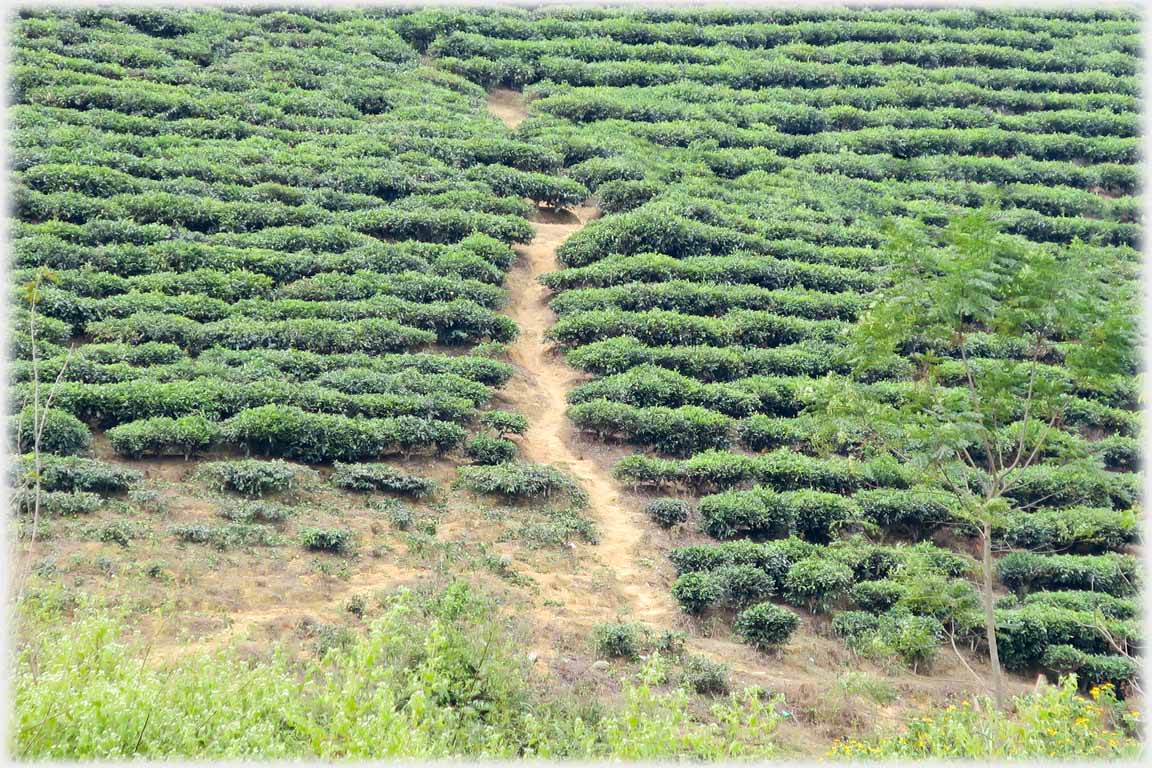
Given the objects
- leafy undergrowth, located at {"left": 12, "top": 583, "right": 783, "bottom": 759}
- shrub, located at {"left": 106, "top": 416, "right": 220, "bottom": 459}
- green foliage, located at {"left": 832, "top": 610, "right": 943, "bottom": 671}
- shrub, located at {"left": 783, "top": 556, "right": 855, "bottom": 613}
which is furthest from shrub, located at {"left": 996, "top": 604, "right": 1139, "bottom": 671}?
shrub, located at {"left": 106, "top": 416, "right": 220, "bottom": 459}

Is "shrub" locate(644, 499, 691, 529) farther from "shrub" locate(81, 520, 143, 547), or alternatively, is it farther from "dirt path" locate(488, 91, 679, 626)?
"shrub" locate(81, 520, 143, 547)

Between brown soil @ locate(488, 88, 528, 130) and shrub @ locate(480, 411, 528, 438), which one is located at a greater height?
brown soil @ locate(488, 88, 528, 130)

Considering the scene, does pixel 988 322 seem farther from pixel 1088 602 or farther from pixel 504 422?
pixel 504 422

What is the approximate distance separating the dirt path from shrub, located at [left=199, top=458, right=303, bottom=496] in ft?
12.2

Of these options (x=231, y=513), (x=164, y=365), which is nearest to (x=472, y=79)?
(x=164, y=365)

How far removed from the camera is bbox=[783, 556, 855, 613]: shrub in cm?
1441

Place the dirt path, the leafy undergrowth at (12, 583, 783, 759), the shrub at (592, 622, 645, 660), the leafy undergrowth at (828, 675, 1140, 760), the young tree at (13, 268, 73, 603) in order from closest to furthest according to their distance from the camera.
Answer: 1. the leafy undergrowth at (12, 583, 783, 759)
2. the young tree at (13, 268, 73, 603)
3. the leafy undergrowth at (828, 675, 1140, 760)
4. the shrub at (592, 622, 645, 660)
5. the dirt path

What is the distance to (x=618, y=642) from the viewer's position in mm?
12945

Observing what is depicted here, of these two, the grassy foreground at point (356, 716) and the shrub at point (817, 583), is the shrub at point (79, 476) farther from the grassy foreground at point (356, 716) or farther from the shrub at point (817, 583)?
the shrub at point (817, 583)

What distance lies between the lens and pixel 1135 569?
14977 mm

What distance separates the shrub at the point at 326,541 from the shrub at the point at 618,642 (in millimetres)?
3400

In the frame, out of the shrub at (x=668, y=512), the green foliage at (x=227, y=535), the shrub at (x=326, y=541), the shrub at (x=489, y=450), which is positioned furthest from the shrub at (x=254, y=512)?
the shrub at (x=668, y=512)

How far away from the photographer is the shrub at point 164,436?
15742 mm

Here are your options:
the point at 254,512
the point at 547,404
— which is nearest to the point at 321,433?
the point at 254,512
